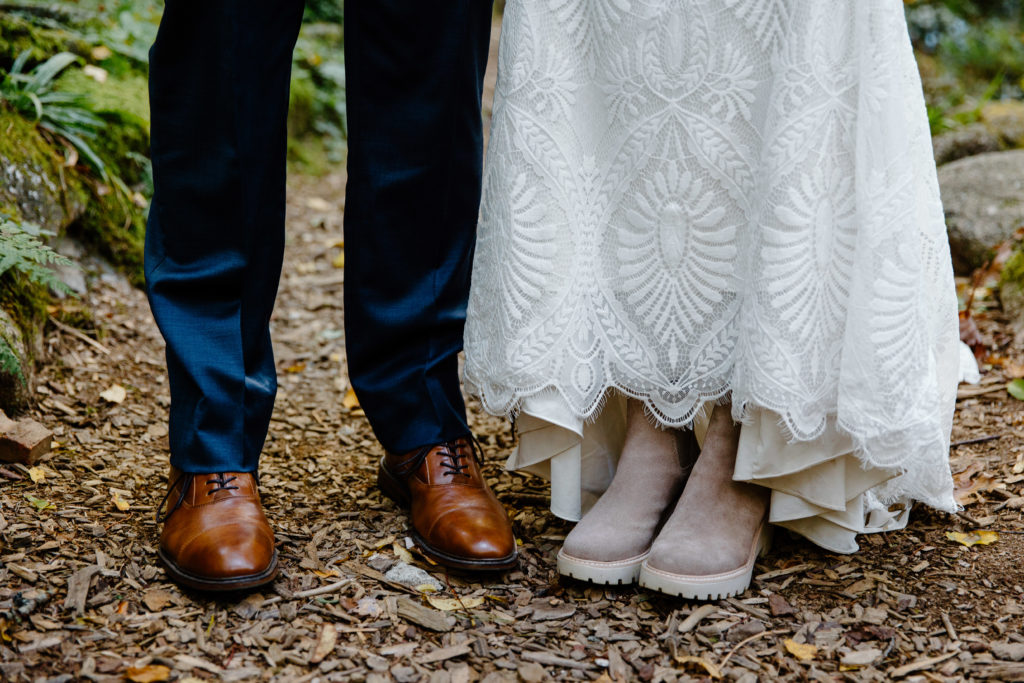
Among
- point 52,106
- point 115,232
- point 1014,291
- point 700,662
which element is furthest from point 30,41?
point 1014,291

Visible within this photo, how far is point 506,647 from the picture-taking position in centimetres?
131

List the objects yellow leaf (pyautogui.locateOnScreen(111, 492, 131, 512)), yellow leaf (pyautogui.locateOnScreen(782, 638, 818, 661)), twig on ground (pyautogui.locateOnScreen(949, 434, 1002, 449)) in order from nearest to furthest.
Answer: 1. yellow leaf (pyautogui.locateOnScreen(782, 638, 818, 661))
2. yellow leaf (pyautogui.locateOnScreen(111, 492, 131, 512))
3. twig on ground (pyautogui.locateOnScreen(949, 434, 1002, 449))

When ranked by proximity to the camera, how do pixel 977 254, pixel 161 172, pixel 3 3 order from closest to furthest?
1. pixel 161 172
2. pixel 977 254
3. pixel 3 3

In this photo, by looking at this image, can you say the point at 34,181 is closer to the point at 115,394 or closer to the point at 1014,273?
the point at 115,394

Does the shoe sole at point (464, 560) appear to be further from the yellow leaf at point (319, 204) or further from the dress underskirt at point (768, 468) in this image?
the yellow leaf at point (319, 204)

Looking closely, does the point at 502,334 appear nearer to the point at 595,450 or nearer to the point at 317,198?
the point at 595,450

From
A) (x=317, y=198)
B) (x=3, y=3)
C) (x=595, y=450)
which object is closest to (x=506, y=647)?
(x=595, y=450)

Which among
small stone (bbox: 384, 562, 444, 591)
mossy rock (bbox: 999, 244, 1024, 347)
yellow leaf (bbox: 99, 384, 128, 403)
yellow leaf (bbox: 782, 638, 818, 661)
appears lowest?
yellow leaf (bbox: 99, 384, 128, 403)

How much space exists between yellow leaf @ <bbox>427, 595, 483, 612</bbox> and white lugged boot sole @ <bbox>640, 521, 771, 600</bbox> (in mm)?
276

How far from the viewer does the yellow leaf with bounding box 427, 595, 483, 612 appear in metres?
1.40

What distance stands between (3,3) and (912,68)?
330 cm

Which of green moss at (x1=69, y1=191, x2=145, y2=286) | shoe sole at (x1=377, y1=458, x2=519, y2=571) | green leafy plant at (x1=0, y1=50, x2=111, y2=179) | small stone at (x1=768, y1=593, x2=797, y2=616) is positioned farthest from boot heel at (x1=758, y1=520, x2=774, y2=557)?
green leafy plant at (x1=0, y1=50, x2=111, y2=179)

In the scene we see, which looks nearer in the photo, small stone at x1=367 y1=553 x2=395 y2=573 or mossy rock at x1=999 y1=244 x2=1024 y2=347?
small stone at x1=367 y1=553 x2=395 y2=573

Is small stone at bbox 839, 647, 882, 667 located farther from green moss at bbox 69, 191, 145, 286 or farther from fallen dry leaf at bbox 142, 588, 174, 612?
green moss at bbox 69, 191, 145, 286
